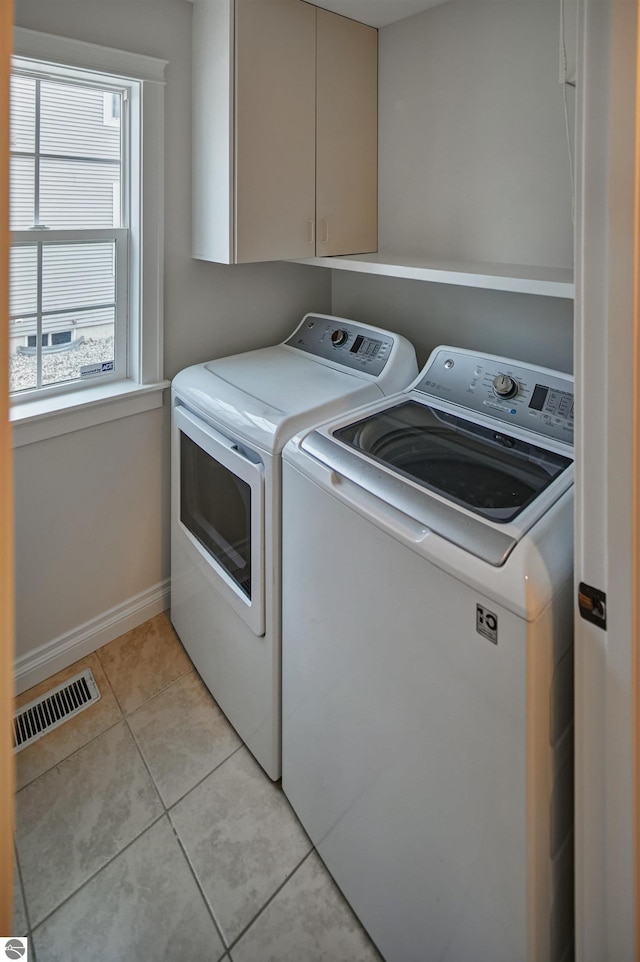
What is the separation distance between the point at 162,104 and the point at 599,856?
2357 millimetres

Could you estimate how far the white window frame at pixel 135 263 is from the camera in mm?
1743

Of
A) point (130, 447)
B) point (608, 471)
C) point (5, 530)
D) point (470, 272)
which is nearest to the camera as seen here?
point (5, 530)

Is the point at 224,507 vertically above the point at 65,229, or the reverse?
the point at 65,229

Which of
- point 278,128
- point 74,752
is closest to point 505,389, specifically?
point 278,128

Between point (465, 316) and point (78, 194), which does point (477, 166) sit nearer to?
point (465, 316)

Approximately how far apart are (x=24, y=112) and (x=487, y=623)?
6.43 ft

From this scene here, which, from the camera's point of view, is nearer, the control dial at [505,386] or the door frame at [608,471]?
the door frame at [608,471]

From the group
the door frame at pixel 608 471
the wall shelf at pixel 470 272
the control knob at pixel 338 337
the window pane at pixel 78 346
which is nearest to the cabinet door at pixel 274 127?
the wall shelf at pixel 470 272

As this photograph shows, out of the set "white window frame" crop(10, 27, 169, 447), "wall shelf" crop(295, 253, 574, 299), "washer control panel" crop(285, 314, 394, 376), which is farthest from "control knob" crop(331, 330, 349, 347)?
"white window frame" crop(10, 27, 169, 447)

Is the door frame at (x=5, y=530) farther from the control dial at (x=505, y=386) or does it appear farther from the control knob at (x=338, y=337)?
the control knob at (x=338, y=337)

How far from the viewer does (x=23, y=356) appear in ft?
6.23

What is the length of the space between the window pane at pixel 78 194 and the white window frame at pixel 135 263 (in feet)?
0.24

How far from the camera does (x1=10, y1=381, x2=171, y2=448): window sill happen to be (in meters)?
1.84

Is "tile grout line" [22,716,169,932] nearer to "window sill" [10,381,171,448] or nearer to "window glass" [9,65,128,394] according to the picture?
"window sill" [10,381,171,448]
